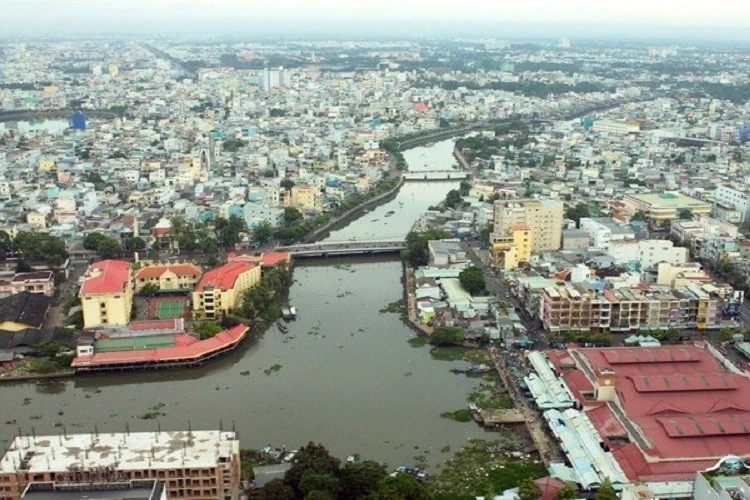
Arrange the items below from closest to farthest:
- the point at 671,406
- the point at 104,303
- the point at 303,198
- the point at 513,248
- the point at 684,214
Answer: the point at 671,406 → the point at 104,303 → the point at 513,248 → the point at 684,214 → the point at 303,198

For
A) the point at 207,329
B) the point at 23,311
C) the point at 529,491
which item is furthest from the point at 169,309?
the point at 529,491

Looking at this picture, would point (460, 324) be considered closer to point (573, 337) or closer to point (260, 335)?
point (573, 337)

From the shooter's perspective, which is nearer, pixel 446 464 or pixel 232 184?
pixel 446 464

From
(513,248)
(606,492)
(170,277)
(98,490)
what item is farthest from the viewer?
(513,248)

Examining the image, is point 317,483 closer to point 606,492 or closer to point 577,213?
point 606,492

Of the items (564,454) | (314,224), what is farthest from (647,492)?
(314,224)

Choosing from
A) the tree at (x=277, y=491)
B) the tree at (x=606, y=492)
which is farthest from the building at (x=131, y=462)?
the tree at (x=606, y=492)

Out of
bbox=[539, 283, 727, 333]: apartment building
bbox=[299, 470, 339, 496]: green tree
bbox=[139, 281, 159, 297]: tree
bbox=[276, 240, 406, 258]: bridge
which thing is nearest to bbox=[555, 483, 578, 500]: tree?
bbox=[299, 470, 339, 496]: green tree
